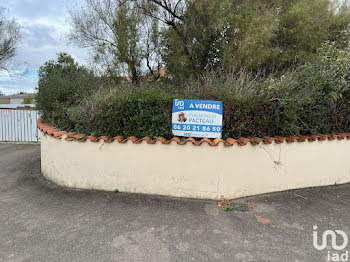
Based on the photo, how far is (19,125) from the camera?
10828 millimetres

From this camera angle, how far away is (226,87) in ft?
13.9

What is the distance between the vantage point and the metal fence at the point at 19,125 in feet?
35.3

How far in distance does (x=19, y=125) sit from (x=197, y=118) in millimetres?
10787

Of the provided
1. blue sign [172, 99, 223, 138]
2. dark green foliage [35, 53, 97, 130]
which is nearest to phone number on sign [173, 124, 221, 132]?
blue sign [172, 99, 223, 138]

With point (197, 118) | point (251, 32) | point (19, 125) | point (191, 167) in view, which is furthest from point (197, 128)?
point (19, 125)

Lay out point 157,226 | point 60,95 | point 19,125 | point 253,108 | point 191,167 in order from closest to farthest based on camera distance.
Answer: point 157,226, point 191,167, point 253,108, point 60,95, point 19,125

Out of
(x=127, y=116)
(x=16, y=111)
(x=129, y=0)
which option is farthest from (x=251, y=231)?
(x=16, y=111)

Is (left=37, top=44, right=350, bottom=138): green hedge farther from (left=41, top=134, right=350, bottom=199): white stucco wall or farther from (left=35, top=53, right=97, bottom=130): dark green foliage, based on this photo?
(left=35, top=53, right=97, bottom=130): dark green foliage

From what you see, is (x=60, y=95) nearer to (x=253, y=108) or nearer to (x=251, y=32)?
(x=253, y=108)

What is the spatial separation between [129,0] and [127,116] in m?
5.77

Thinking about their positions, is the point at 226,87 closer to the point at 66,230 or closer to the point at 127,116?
the point at 127,116

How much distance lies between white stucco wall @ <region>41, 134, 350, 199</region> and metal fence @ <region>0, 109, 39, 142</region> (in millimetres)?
7715

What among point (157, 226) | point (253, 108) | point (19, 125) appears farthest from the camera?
point (19, 125)

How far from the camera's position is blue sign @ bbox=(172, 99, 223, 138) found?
3736mm
